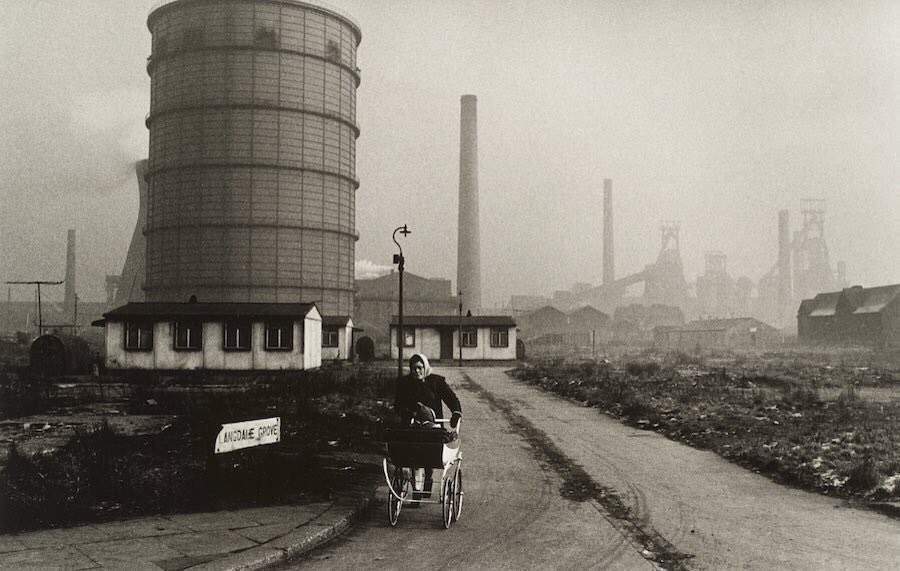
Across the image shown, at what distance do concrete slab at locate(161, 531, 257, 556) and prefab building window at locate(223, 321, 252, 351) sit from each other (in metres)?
23.4

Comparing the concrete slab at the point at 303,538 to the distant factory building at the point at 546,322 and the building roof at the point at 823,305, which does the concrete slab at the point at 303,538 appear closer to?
the building roof at the point at 823,305

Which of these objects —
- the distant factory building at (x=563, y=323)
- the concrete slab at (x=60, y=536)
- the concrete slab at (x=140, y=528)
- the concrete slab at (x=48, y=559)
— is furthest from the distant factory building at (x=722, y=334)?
the concrete slab at (x=48, y=559)

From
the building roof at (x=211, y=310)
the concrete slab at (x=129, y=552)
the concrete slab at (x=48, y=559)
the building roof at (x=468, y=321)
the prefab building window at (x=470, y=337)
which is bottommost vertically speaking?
the concrete slab at (x=129, y=552)

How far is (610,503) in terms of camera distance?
7.40 metres

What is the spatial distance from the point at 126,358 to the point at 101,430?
64.5ft

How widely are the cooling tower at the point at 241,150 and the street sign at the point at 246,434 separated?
31.1 meters

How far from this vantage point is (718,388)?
793 inches

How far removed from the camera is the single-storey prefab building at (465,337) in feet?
139

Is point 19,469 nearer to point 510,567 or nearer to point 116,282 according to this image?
point 510,567

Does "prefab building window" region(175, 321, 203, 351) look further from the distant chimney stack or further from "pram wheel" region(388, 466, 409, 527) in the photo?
the distant chimney stack

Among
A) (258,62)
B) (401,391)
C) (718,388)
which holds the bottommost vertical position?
(718,388)

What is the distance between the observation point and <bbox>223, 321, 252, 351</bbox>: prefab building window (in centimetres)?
2847

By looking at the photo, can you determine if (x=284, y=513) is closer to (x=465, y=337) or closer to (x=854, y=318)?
(x=465, y=337)

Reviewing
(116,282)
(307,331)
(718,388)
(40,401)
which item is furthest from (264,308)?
(116,282)
